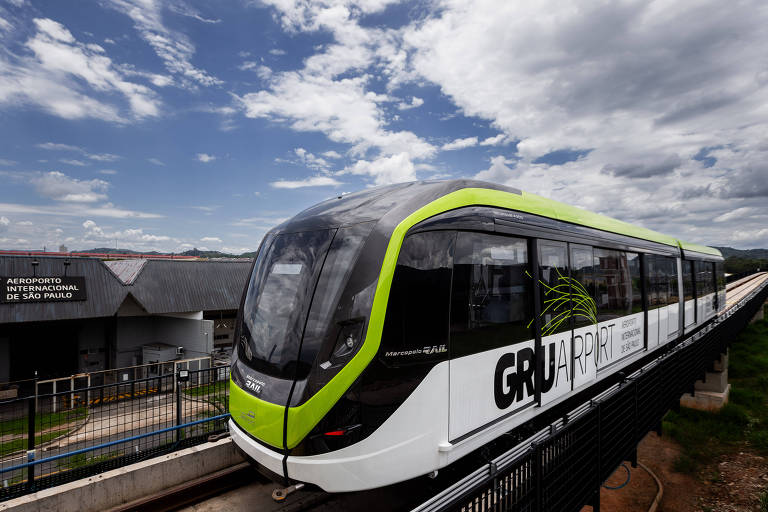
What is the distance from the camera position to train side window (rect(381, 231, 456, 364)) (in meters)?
4.27

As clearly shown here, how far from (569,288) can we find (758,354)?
30.6 meters

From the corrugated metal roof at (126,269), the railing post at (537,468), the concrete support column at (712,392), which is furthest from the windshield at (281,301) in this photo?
the corrugated metal roof at (126,269)

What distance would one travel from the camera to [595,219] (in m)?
8.73

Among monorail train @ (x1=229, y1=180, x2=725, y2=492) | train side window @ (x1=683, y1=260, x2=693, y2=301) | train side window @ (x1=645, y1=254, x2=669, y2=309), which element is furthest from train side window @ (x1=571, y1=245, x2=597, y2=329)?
train side window @ (x1=683, y1=260, x2=693, y2=301)

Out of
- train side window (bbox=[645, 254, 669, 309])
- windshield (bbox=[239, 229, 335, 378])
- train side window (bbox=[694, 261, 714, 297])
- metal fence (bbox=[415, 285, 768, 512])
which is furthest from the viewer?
train side window (bbox=[694, 261, 714, 297])

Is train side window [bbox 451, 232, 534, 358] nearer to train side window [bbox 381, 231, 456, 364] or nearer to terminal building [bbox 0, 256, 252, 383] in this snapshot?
train side window [bbox 381, 231, 456, 364]

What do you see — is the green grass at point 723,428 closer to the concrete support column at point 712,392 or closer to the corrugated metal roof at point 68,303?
the concrete support column at point 712,392

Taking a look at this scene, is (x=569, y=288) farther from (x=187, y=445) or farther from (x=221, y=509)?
(x=187, y=445)

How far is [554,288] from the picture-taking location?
648 centimetres

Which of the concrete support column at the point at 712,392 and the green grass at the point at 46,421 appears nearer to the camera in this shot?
the green grass at the point at 46,421

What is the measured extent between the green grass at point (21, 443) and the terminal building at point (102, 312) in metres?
13.0

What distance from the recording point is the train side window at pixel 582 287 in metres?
7.04

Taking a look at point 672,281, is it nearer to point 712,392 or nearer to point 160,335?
point 712,392

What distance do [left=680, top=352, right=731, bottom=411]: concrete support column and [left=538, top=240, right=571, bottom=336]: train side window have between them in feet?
46.3
